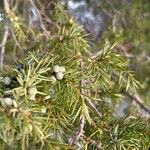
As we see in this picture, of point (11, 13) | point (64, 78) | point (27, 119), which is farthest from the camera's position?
point (11, 13)

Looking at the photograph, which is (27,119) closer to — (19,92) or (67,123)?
(19,92)

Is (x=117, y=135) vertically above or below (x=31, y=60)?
below

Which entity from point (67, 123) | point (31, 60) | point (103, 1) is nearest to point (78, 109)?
point (67, 123)

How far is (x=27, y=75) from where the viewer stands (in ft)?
3.87

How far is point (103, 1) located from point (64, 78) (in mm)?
2820

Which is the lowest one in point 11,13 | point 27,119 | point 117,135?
point 117,135

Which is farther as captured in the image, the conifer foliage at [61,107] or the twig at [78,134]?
the twig at [78,134]

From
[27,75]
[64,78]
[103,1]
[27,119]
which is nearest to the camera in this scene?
[27,119]

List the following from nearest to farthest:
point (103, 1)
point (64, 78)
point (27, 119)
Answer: point (27, 119) < point (64, 78) < point (103, 1)

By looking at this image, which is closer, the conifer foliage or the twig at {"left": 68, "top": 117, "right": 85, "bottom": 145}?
the conifer foliage

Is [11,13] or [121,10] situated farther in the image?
[121,10]

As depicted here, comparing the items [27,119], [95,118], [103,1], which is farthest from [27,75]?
[103,1]

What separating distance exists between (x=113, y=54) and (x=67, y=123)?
0.31m

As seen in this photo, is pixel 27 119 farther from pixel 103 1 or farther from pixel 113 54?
pixel 103 1
